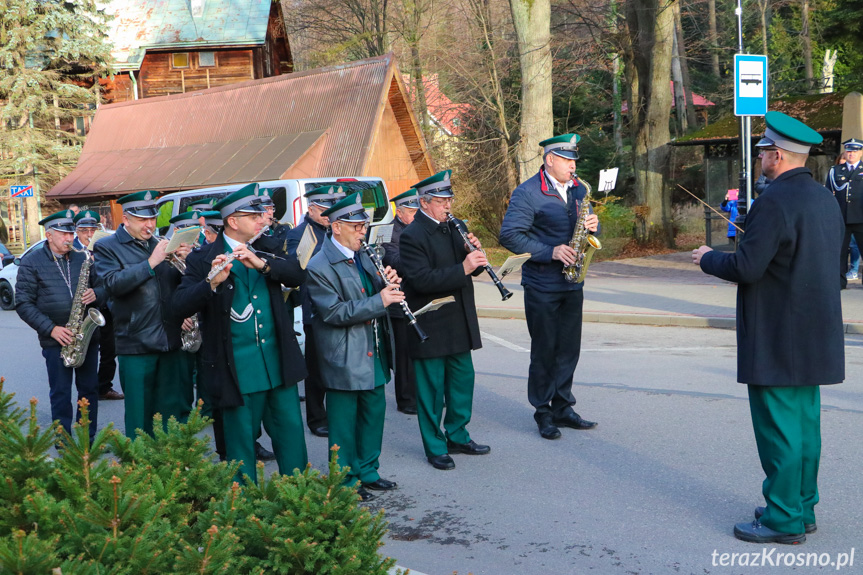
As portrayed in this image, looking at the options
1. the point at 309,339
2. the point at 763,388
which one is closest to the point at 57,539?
the point at 763,388

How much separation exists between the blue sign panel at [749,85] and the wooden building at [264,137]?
1318 centimetres

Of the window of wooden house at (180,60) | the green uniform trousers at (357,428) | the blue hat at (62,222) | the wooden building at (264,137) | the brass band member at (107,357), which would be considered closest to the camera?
the green uniform trousers at (357,428)

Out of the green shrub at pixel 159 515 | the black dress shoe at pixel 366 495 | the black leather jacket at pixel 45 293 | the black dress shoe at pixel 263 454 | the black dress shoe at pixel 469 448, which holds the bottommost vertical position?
the black dress shoe at pixel 263 454

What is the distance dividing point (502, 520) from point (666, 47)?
18822 millimetres

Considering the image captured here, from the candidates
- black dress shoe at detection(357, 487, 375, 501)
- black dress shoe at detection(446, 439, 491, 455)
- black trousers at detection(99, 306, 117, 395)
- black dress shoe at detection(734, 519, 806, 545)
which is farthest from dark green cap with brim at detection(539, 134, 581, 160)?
black trousers at detection(99, 306, 117, 395)

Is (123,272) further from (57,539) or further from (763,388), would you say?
(763,388)

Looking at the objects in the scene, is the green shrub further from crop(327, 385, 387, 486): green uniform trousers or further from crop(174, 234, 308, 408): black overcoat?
crop(327, 385, 387, 486): green uniform trousers

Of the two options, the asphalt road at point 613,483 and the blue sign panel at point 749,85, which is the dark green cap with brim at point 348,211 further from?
the blue sign panel at point 749,85

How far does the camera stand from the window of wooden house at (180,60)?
144 ft

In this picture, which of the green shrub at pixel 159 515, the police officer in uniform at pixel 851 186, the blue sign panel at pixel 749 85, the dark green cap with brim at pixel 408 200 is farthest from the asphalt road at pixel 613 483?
the blue sign panel at pixel 749 85

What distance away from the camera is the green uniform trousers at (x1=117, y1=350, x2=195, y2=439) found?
21.3 feet

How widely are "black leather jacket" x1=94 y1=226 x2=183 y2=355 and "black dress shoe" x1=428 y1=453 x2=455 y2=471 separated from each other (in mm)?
2040

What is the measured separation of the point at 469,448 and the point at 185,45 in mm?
40500

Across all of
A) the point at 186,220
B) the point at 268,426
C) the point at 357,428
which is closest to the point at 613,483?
the point at 357,428
